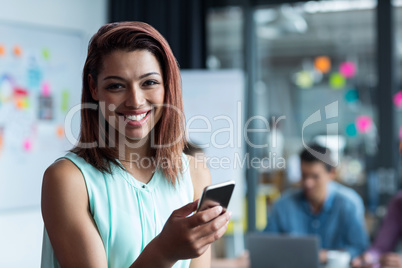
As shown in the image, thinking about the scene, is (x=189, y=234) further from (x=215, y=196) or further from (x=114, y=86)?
(x=114, y=86)

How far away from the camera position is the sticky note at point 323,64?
14.5 ft

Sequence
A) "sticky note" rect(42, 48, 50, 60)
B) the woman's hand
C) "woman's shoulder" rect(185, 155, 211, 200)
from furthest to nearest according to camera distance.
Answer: "sticky note" rect(42, 48, 50, 60)
"woman's shoulder" rect(185, 155, 211, 200)
the woman's hand

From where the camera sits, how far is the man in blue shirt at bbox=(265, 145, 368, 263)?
337cm

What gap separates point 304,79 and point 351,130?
603 millimetres

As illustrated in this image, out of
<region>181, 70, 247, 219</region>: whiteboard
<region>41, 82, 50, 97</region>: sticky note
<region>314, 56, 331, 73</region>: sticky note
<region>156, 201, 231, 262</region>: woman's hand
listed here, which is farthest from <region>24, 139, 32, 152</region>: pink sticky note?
<region>156, 201, 231, 262</region>: woman's hand

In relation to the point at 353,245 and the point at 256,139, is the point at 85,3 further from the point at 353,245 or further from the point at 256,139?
the point at 353,245

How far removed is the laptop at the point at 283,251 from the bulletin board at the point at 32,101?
1.52 meters

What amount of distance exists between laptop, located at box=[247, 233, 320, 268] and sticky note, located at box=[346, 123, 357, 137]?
6.20 feet

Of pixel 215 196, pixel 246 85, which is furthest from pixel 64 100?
pixel 215 196

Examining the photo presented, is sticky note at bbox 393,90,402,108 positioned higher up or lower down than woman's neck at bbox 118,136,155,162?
higher up

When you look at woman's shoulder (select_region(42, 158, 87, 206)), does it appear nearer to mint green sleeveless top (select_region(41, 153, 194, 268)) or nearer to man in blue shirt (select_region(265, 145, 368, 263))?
mint green sleeveless top (select_region(41, 153, 194, 268))

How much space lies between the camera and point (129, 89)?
1151 millimetres

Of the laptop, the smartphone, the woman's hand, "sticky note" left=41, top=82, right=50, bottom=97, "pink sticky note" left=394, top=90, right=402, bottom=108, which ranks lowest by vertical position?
the laptop

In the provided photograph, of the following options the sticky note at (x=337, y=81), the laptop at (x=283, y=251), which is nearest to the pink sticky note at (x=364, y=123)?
the sticky note at (x=337, y=81)
